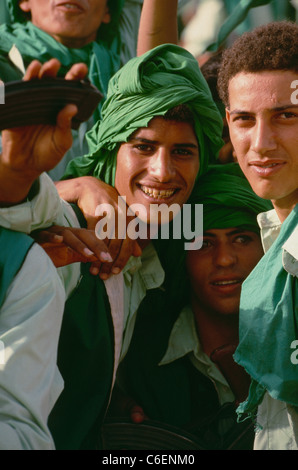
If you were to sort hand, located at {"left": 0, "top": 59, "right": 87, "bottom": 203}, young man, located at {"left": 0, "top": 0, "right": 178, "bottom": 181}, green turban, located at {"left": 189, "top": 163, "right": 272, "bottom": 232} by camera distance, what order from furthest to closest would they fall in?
young man, located at {"left": 0, "top": 0, "right": 178, "bottom": 181}, green turban, located at {"left": 189, "top": 163, "right": 272, "bottom": 232}, hand, located at {"left": 0, "top": 59, "right": 87, "bottom": 203}

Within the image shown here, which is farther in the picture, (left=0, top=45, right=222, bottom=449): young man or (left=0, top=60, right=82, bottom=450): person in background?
(left=0, top=45, right=222, bottom=449): young man

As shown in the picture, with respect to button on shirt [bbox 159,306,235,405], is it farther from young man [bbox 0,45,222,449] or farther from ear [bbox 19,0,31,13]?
ear [bbox 19,0,31,13]

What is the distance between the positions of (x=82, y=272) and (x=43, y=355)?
2.72ft

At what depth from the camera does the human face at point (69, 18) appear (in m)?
4.19

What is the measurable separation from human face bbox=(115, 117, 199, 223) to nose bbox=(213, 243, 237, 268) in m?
0.27

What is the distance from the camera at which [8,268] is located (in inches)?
90.4

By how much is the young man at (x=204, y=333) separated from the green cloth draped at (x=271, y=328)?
1.85 feet

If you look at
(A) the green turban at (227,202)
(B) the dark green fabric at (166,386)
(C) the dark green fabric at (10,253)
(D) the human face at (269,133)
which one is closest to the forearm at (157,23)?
(A) the green turban at (227,202)

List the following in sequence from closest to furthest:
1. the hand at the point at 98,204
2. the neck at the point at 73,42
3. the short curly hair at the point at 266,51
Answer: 1. the short curly hair at the point at 266,51
2. the hand at the point at 98,204
3. the neck at the point at 73,42

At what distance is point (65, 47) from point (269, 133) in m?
1.81

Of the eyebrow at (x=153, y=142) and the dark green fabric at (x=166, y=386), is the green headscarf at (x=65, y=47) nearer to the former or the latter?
the eyebrow at (x=153, y=142)

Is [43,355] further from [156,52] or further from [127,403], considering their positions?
[156,52]

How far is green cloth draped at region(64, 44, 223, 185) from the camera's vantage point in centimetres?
331

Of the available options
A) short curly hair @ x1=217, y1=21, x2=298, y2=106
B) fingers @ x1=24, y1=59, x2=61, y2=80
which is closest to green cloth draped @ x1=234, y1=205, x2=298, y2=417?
short curly hair @ x1=217, y1=21, x2=298, y2=106
